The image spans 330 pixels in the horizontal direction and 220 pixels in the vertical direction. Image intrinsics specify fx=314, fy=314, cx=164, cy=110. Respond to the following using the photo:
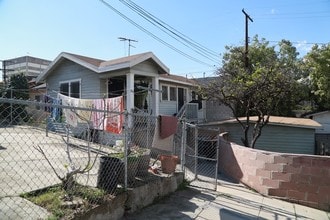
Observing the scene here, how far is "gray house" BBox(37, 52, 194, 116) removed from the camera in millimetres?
13453

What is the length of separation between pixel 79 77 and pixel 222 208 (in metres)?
10.9

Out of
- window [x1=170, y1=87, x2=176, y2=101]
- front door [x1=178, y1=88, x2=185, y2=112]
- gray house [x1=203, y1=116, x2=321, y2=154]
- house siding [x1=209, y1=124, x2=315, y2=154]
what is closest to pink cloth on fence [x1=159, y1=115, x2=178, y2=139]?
gray house [x1=203, y1=116, x2=321, y2=154]

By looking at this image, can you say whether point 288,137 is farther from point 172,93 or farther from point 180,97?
point 180,97

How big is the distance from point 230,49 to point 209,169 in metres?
17.1

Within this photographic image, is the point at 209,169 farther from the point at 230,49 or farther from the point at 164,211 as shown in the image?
the point at 230,49

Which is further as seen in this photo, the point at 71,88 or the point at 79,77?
the point at 71,88

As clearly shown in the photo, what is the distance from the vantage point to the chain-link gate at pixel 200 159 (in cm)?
870

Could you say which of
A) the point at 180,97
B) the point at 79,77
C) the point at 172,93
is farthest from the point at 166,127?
the point at 180,97

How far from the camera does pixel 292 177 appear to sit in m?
8.23

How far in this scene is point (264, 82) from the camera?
1266cm

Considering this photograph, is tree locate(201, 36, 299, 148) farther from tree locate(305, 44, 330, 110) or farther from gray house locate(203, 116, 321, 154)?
tree locate(305, 44, 330, 110)

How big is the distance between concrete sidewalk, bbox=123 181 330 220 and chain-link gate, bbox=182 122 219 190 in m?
0.69

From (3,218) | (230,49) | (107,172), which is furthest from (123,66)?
(230,49)

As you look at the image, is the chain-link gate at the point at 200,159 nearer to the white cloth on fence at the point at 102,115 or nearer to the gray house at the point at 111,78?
the white cloth on fence at the point at 102,115
